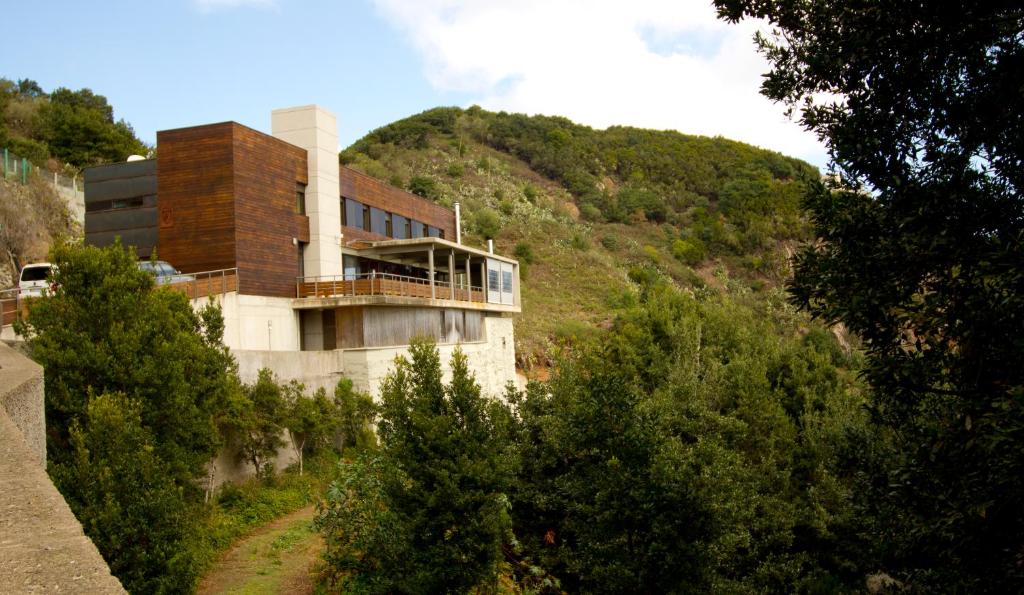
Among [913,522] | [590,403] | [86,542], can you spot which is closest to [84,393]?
[590,403]

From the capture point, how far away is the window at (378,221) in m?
29.7

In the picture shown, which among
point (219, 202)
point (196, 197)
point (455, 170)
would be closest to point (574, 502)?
point (219, 202)

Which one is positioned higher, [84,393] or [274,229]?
[274,229]

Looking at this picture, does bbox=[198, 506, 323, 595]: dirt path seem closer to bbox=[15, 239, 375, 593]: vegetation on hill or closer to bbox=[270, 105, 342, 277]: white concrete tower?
bbox=[15, 239, 375, 593]: vegetation on hill

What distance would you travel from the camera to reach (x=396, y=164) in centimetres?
7688

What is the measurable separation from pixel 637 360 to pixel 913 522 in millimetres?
20878

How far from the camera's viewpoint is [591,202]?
85.5 metres

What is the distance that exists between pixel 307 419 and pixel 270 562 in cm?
495

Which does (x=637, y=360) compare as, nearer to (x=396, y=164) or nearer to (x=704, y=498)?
(x=704, y=498)

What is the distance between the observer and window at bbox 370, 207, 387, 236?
29.7 meters

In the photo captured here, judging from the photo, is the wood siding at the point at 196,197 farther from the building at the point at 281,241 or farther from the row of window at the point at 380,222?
the row of window at the point at 380,222

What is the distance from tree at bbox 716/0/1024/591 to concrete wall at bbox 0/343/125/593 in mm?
5285

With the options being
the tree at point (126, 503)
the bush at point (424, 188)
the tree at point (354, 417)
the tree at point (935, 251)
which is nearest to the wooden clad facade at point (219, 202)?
the tree at point (354, 417)

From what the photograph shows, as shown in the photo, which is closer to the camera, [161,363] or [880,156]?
[880,156]
